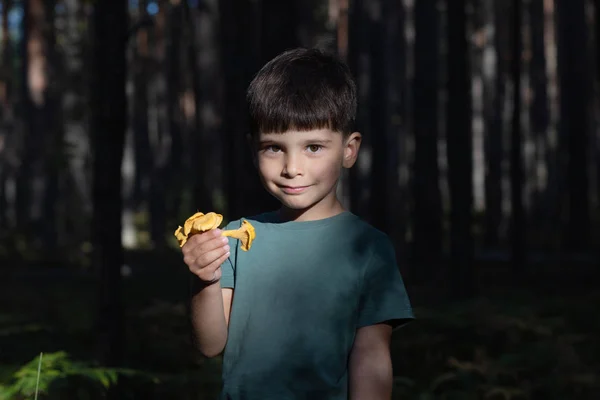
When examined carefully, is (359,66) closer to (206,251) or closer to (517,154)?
(517,154)

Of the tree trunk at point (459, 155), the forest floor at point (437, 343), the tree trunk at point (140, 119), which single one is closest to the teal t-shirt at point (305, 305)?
the forest floor at point (437, 343)

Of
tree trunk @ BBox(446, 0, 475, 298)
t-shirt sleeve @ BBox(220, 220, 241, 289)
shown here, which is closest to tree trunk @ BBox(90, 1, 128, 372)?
t-shirt sleeve @ BBox(220, 220, 241, 289)

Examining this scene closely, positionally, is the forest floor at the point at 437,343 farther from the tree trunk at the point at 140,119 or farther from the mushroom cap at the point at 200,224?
the tree trunk at the point at 140,119

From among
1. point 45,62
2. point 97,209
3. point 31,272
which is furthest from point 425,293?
point 45,62

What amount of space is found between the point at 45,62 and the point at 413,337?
17409 millimetres

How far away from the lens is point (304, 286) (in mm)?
2775

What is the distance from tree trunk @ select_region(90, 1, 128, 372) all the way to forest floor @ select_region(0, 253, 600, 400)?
13.3 inches

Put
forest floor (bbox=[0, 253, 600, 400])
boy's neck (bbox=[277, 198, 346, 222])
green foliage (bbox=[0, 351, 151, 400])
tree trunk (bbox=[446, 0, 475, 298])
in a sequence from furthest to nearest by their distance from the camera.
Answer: tree trunk (bbox=[446, 0, 475, 298]) → forest floor (bbox=[0, 253, 600, 400]) → green foliage (bbox=[0, 351, 151, 400]) → boy's neck (bbox=[277, 198, 346, 222])

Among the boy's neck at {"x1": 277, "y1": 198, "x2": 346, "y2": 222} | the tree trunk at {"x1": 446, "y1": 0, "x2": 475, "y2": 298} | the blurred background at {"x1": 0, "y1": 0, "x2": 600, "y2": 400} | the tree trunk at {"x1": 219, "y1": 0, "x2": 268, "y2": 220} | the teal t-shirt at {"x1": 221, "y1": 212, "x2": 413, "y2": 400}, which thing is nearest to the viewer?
the teal t-shirt at {"x1": 221, "y1": 212, "x2": 413, "y2": 400}

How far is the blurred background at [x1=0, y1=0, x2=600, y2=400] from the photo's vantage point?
589 cm

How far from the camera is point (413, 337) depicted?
822cm

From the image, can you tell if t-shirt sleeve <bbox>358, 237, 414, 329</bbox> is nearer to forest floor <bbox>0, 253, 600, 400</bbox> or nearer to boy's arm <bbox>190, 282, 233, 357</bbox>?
boy's arm <bbox>190, 282, 233, 357</bbox>

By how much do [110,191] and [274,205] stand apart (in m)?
2.30

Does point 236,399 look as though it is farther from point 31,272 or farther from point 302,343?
point 31,272
